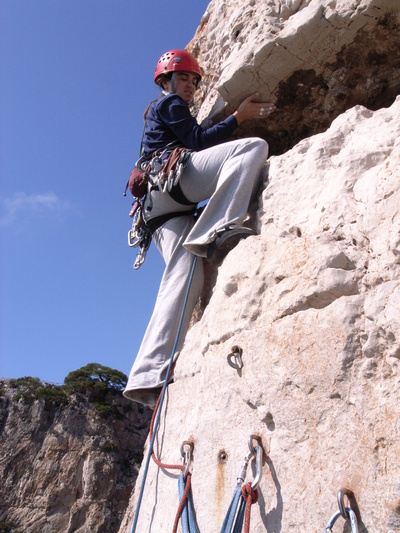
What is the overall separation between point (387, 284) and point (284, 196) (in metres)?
0.94

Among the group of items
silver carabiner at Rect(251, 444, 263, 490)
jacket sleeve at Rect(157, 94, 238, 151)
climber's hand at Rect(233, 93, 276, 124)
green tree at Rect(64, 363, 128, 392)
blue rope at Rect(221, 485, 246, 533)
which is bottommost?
blue rope at Rect(221, 485, 246, 533)

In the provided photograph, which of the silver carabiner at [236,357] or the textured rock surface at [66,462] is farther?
the textured rock surface at [66,462]

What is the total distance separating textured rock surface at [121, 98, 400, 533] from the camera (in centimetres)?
162

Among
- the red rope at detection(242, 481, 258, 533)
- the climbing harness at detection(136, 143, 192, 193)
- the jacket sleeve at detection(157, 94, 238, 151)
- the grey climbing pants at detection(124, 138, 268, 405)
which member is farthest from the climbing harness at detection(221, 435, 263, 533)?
the jacket sleeve at detection(157, 94, 238, 151)

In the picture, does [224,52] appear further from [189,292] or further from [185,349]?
[185,349]

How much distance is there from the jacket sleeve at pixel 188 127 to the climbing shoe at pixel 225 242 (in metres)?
0.64

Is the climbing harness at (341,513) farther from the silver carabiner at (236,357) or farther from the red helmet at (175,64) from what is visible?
the red helmet at (175,64)

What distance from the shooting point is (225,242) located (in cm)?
280

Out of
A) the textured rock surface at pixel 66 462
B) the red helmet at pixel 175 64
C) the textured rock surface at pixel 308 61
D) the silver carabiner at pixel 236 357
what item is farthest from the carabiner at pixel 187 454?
the textured rock surface at pixel 66 462

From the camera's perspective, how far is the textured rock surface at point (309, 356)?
1.62 metres

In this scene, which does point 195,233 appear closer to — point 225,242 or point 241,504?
point 225,242

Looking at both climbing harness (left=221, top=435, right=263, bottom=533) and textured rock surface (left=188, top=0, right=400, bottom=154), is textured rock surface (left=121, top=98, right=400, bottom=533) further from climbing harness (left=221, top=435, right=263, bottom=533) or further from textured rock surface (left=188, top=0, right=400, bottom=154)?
textured rock surface (left=188, top=0, right=400, bottom=154)

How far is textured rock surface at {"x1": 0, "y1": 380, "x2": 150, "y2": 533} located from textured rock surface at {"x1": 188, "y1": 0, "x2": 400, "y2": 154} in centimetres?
1890

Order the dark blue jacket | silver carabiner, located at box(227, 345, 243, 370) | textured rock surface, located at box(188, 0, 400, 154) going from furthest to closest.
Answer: the dark blue jacket
textured rock surface, located at box(188, 0, 400, 154)
silver carabiner, located at box(227, 345, 243, 370)
